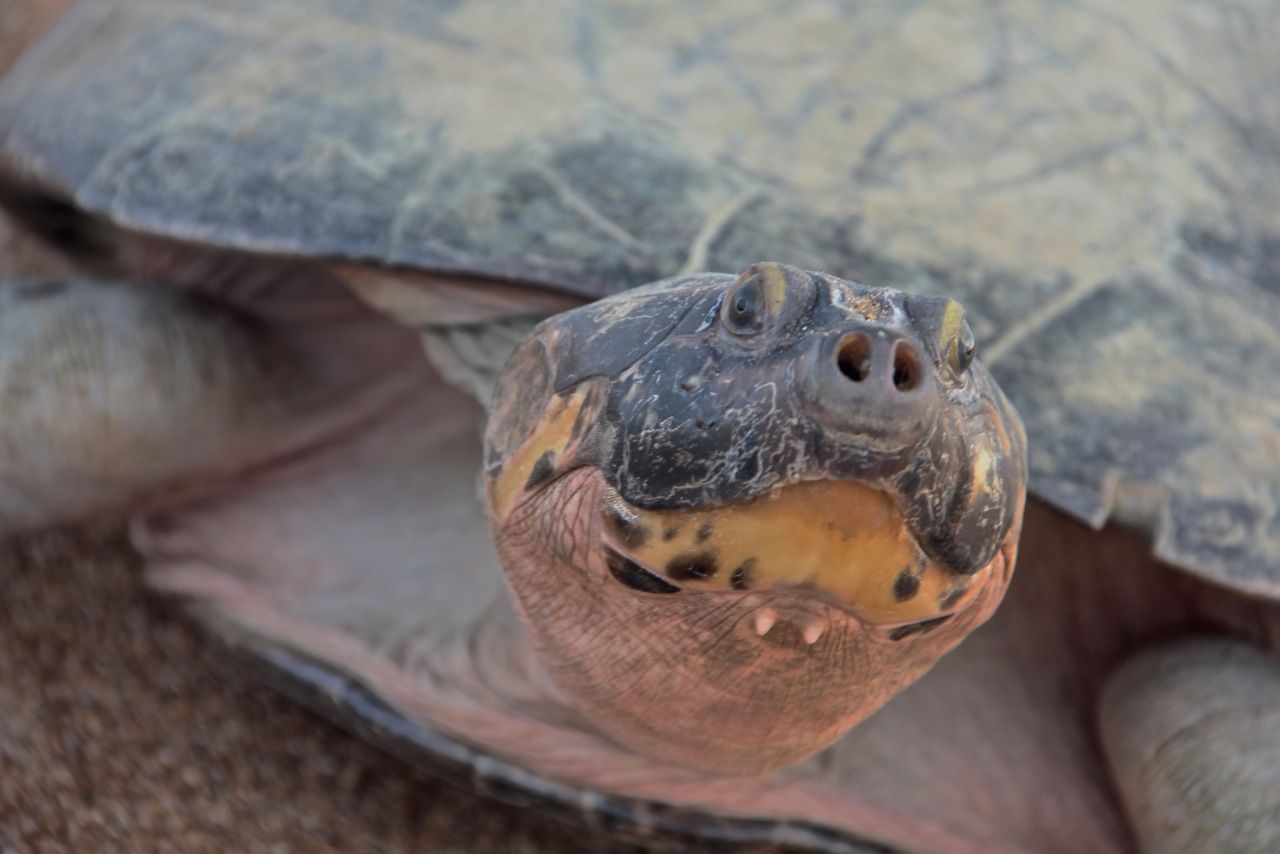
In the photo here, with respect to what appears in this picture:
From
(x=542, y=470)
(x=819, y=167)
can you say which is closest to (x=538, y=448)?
(x=542, y=470)

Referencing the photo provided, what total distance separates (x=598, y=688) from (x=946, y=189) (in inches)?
25.3

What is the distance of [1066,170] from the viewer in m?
1.40

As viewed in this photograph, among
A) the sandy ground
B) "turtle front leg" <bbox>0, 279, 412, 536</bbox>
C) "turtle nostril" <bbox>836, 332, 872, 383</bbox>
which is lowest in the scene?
the sandy ground

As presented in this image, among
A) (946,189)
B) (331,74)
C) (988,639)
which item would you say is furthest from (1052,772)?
(331,74)

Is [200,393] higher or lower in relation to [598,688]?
lower

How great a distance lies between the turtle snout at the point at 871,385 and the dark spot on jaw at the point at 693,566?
0.11 m

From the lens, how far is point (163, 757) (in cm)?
145

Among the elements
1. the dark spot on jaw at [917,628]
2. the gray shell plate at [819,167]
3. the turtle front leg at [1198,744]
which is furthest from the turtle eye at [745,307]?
the turtle front leg at [1198,744]

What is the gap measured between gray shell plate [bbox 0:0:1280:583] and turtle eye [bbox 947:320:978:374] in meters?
0.38

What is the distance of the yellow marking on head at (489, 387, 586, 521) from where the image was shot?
84 cm

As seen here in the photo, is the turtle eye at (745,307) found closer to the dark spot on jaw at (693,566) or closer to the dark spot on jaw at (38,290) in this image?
the dark spot on jaw at (693,566)

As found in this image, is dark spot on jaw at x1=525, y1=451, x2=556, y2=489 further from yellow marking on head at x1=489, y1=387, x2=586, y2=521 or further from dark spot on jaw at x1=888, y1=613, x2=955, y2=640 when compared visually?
dark spot on jaw at x1=888, y1=613, x2=955, y2=640

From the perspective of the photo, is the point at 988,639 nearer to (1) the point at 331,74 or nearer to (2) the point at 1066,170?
(2) the point at 1066,170

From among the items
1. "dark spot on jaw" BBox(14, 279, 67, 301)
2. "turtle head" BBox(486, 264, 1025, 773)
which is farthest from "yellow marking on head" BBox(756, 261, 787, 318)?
"dark spot on jaw" BBox(14, 279, 67, 301)
